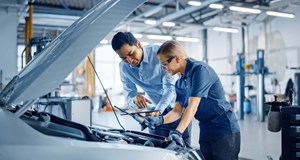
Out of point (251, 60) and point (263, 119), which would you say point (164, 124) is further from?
point (251, 60)

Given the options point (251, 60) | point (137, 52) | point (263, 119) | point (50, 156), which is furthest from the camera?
point (251, 60)

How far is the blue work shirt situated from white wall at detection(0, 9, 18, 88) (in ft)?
14.0

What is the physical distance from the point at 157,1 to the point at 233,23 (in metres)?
4.19

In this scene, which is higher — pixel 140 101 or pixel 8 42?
pixel 8 42

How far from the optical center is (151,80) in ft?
8.66

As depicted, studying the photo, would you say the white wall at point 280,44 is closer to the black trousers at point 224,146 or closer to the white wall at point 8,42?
the white wall at point 8,42

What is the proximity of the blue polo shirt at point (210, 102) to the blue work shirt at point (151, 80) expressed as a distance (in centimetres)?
35

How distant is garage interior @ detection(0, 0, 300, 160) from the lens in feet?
15.4

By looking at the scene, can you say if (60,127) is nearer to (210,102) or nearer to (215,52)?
(210,102)

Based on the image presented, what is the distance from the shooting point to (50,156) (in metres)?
1.25

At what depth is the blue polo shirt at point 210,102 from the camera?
1980 millimetres

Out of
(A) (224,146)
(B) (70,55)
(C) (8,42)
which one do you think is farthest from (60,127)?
(C) (8,42)

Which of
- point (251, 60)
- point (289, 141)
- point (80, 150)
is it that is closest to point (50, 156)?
point (80, 150)

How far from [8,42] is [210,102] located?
5394 mm
